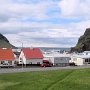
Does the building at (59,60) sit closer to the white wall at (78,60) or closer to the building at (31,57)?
the building at (31,57)

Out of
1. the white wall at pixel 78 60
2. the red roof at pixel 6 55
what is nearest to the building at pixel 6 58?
the red roof at pixel 6 55

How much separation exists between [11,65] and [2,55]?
557 centimetres

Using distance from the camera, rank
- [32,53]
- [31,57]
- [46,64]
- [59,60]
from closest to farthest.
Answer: [46,64]
[31,57]
[32,53]
[59,60]

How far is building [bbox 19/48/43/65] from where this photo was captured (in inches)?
4508

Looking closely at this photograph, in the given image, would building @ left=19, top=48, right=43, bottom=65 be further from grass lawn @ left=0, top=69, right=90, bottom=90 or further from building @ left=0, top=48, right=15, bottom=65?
grass lawn @ left=0, top=69, right=90, bottom=90

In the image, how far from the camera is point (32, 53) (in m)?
117

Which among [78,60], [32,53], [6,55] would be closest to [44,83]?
[6,55]

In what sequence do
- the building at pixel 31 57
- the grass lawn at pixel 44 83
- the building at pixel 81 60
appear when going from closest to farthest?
the grass lawn at pixel 44 83 < the building at pixel 31 57 < the building at pixel 81 60

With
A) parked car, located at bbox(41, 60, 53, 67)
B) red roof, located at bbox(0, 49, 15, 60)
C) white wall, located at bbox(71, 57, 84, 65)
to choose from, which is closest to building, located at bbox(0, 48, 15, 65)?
red roof, located at bbox(0, 49, 15, 60)

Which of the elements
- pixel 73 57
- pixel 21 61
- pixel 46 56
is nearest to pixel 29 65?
pixel 21 61

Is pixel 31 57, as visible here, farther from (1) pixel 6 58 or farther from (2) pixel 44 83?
(2) pixel 44 83

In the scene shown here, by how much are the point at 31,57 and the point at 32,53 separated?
2.51 meters

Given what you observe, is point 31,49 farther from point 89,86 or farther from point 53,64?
point 89,86

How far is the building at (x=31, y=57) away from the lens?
4508 inches
